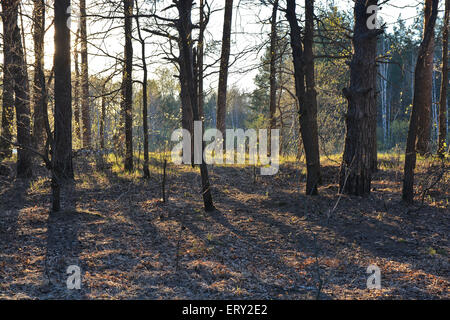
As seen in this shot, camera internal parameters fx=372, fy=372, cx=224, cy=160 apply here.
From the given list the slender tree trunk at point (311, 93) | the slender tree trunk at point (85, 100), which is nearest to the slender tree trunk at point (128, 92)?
the slender tree trunk at point (85, 100)

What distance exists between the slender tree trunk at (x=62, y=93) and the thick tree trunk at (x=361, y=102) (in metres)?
7.68

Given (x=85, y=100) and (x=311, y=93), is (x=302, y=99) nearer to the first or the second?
(x=311, y=93)

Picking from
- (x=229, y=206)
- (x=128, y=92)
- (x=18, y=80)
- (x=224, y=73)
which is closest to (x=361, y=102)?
(x=229, y=206)

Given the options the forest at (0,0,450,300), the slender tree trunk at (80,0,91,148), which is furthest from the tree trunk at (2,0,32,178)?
the slender tree trunk at (80,0,91,148)

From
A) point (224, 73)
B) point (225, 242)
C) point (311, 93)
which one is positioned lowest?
point (225, 242)

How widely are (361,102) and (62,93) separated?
8220 millimetres

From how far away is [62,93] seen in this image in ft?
35.6

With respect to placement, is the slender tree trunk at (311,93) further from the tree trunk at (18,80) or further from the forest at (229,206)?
the tree trunk at (18,80)

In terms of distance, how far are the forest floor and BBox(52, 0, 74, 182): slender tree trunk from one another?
0.89 metres

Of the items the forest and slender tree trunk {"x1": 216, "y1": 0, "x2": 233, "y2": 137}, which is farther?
slender tree trunk {"x1": 216, "y1": 0, "x2": 233, "y2": 137}

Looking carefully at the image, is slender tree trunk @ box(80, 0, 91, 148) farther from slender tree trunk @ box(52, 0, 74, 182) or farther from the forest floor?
the forest floor

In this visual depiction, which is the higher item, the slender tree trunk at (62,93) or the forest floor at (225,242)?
the slender tree trunk at (62,93)

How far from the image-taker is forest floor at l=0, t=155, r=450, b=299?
16.5 ft

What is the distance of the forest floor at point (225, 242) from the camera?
5.02m
